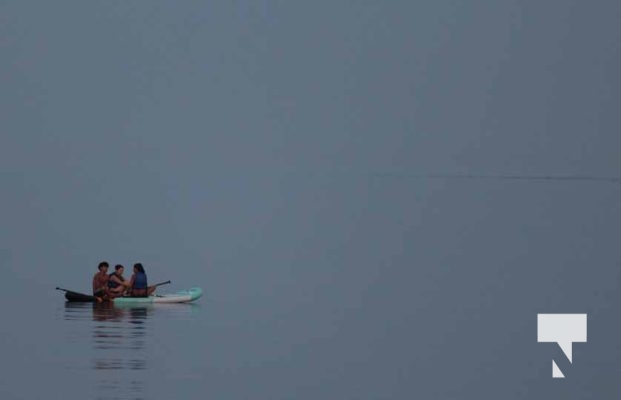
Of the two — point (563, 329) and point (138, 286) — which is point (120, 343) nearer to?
point (138, 286)

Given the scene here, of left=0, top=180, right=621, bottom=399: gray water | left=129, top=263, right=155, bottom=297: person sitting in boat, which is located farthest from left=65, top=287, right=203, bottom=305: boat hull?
left=0, top=180, right=621, bottom=399: gray water

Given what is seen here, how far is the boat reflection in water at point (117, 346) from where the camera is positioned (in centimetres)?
2359

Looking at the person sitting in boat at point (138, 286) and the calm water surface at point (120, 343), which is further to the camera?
the person sitting in boat at point (138, 286)

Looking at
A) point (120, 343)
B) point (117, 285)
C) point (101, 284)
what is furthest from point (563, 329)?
point (101, 284)

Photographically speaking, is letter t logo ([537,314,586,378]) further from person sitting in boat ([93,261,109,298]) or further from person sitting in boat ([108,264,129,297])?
person sitting in boat ([93,261,109,298])

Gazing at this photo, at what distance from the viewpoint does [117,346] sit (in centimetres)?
2775

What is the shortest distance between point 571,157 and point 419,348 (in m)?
164

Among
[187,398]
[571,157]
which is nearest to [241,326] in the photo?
[187,398]

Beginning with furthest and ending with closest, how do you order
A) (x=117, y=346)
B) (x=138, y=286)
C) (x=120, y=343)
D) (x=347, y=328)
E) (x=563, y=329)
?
(x=138, y=286)
(x=563, y=329)
(x=347, y=328)
(x=120, y=343)
(x=117, y=346)

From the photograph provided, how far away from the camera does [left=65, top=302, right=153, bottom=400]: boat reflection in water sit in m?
23.6

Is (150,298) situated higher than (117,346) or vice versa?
(150,298)

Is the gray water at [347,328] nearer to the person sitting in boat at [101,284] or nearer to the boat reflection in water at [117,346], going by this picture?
the boat reflection in water at [117,346]

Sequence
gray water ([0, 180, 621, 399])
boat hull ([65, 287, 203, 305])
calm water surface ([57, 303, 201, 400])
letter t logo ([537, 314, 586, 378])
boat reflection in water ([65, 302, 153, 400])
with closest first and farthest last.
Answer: boat reflection in water ([65, 302, 153, 400]) < calm water surface ([57, 303, 201, 400]) < gray water ([0, 180, 621, 399]) < letter t logo ([537, 314, 586, 378]) < boat hull ([65, 287, 203, 305])

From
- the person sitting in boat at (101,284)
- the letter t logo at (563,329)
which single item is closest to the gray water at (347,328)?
the letter t logo at (563,329)
